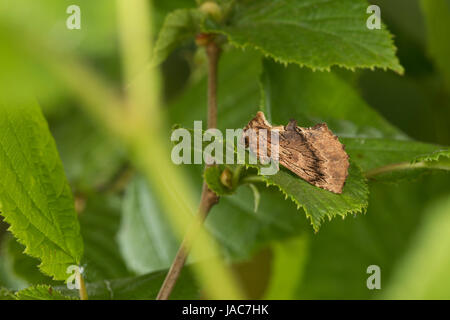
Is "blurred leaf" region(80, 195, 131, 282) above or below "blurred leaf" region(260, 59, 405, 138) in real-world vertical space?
below

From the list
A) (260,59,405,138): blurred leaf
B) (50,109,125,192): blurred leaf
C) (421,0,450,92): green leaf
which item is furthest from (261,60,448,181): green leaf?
(50,109,125,192): blurred leaf

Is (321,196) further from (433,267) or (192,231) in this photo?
(433,267)

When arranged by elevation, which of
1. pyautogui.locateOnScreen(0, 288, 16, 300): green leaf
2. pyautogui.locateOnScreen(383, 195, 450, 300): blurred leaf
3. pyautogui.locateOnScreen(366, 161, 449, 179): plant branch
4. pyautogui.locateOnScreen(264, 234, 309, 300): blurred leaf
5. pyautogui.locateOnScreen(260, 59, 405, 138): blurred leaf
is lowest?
pyautogui.locateOnScreen(264, 234, 309, 300): blurred leaf

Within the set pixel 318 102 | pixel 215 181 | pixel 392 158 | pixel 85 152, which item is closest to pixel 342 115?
pixel 318 102

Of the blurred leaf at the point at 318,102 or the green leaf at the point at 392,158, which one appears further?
the blurred leaf at the point at 318,102

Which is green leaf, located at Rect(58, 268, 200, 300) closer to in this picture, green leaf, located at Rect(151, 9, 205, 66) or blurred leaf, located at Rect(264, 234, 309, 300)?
green leaf, located at Rect(151, 9, 205, 66)

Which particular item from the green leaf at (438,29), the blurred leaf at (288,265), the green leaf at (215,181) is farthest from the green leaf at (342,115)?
the blurred leaf at (288,265)

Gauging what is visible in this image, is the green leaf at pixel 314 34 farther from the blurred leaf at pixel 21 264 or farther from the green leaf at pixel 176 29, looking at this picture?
the blurred leaf at pixel 21 264
